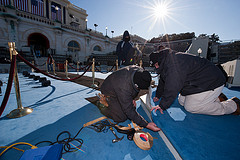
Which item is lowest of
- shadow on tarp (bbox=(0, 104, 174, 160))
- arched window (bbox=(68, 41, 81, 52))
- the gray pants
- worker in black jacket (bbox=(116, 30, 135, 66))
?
shadow on tarp (bbox=(0, 104, 174, 160))

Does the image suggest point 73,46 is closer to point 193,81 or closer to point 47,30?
point 47,30

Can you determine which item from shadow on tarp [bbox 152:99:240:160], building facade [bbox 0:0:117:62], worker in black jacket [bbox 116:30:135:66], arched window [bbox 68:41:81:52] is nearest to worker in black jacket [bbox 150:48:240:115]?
shadow on tarp [bbox 152:99:240:160]

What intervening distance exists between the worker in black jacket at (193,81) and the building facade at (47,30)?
17.3 metres

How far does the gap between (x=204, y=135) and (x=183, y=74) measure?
841 millimetres

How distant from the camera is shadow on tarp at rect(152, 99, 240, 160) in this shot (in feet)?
3.43

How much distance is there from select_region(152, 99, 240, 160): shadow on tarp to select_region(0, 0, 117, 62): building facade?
1759 cm

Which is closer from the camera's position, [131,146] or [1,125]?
[131,146]

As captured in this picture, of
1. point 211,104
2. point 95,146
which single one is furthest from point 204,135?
point 95,146

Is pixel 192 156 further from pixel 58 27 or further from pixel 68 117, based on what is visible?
pixel 58 27

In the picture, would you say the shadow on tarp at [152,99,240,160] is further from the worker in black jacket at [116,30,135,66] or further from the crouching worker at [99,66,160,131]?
the worker in black jacket at [116,30,135,66]

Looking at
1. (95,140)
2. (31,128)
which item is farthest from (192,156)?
(31,128)

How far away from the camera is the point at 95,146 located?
1.35m

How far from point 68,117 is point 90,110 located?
484 mm

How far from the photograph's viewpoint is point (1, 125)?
1745mm
